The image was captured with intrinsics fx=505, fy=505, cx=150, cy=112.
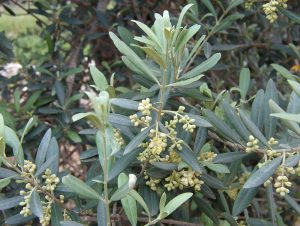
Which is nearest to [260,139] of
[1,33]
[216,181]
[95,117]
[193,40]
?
[216,181]

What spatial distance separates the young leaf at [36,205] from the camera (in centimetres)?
107

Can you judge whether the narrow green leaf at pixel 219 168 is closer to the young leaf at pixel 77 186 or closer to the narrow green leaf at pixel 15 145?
the young leaf at pixel 77 186

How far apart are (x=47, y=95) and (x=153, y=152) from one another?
1.04m

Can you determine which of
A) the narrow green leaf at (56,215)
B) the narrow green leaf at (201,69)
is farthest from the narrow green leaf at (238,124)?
the narrow green leaf at (56,215)

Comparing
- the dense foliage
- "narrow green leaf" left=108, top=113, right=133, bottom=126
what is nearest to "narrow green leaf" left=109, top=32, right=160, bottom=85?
the dense foliage

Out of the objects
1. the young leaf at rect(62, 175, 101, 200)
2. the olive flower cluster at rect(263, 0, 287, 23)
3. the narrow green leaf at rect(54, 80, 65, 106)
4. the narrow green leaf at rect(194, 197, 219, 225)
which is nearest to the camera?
the young leaf at rect(62, 175, 101, 200)

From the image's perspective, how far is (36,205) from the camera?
42.6 inches

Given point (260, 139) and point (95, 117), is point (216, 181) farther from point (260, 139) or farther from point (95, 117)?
point (95, 117)

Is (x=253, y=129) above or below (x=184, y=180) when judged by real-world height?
above

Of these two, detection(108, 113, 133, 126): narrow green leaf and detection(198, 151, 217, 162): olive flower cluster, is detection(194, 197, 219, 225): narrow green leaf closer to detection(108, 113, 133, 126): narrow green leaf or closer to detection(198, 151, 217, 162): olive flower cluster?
detection(198, 151, 217, 162): olive flower cluster

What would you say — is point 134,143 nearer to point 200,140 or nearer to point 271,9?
point 200,140

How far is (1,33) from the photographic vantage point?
5.86ft

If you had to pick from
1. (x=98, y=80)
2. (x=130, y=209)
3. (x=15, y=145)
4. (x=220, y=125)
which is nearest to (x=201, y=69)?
Answer: (x=220, y=125)

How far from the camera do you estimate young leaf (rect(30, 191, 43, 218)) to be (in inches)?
42.1
